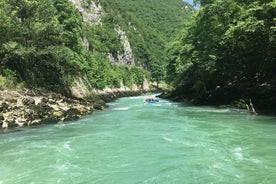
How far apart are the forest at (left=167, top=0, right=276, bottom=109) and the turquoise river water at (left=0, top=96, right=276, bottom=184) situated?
10.1 m

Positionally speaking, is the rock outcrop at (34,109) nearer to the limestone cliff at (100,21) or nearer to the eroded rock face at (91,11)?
the limestone cliff at (100,21)

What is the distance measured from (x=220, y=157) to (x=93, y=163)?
6256 mm

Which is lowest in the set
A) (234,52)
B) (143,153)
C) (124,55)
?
(143,153)

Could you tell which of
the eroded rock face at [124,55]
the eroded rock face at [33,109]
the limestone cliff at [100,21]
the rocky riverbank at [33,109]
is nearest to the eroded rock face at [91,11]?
the limestone cliff at [100,21]

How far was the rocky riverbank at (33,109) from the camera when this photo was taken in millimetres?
31547

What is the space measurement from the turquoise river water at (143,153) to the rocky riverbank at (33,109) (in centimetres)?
252

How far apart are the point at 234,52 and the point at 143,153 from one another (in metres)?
28.3

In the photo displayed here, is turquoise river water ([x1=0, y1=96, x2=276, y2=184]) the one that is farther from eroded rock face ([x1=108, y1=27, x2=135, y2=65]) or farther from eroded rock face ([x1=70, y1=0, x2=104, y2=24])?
eroded rock face ([x1=70, y1=0, x2=104, y2=24])

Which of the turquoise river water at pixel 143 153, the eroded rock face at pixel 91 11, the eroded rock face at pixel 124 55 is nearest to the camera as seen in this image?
the turquoise river water at pixel 143 153

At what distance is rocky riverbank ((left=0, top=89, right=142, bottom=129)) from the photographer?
104 ft

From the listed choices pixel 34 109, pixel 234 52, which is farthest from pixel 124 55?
pixel 34 109

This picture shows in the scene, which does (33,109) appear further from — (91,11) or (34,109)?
(91,11)

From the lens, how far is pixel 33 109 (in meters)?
34.6

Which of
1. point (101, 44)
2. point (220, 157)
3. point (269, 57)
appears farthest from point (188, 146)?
point (101, 44)
